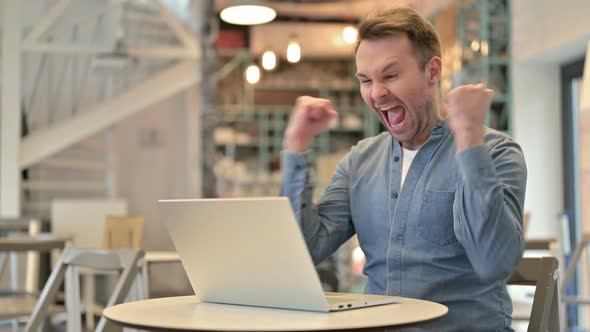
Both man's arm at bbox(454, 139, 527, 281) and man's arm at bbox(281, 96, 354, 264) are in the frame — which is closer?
man's arm at bbox(454, 139, 527, 281)

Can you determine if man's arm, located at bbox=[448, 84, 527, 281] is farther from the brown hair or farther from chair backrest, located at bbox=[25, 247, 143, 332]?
chair backrest, located at bbox=[25, 247, 143, 332]

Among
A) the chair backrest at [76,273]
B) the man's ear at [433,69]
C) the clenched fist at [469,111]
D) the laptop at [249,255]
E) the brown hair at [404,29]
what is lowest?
the chair backrest at [76,273]

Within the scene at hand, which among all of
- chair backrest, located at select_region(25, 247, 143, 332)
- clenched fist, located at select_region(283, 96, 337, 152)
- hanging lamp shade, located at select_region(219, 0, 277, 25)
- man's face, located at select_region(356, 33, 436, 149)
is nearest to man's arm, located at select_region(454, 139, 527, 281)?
man's face, located at select_region(356, 33, 436, 149)

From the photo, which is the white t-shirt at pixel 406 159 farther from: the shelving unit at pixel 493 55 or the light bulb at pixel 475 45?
the light bulb at pixel 475 45

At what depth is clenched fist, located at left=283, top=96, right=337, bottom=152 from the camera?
1.99m

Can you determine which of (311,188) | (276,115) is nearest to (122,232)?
(311,188)

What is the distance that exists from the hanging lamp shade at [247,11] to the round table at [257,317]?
14.6 feet

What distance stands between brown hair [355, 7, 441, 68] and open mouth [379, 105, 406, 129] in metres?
0.12

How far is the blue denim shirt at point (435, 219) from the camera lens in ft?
5.79

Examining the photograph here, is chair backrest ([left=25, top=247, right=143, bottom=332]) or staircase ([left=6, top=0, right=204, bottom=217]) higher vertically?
staircase ([left=6, top=0, right=204, bottom=217])

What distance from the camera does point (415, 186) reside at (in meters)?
2.08

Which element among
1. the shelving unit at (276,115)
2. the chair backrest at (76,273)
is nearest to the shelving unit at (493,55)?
the shelving unit at (276,115)

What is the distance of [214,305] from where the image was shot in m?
1.85

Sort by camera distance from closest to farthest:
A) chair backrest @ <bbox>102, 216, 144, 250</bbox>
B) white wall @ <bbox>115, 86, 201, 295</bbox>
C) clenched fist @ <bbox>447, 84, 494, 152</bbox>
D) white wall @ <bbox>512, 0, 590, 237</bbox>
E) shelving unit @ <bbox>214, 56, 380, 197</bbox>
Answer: clenched fist @ <bbox>447, 84, 494, 152</bbox>, chair backrest @ <bbox>102, 216, 144, 250</bbox>, white wall @ <bbox>512, 0, 590, 237</bbox>, white wall @ <bbox>115, 86, 201, 295</bbox>, shelving unit @ <bbox>214, 56, 380, 197</bbox>
